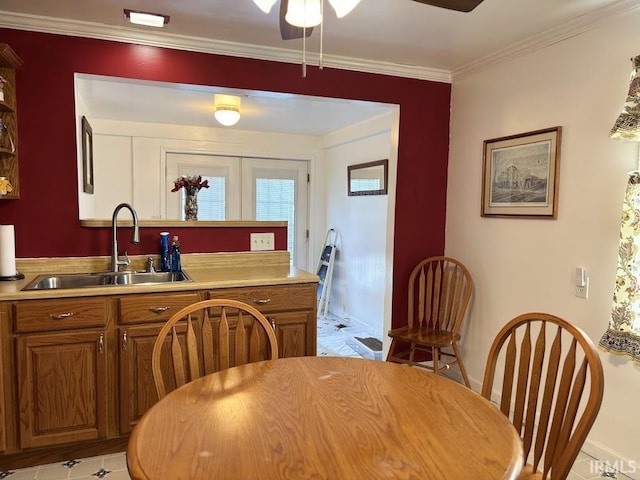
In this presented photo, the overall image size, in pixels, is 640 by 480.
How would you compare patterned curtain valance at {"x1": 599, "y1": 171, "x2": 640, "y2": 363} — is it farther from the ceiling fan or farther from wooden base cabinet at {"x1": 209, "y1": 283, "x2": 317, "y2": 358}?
wooden base cabinet at {"x1": 209, "y1": 283, "x2": 317, "y2": 358}

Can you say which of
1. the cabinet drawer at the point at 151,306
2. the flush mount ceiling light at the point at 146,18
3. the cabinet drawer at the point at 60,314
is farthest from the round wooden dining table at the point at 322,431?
the flush mount ceiling light at the point at 146,18

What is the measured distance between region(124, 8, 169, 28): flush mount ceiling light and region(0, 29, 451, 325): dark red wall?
25 cm

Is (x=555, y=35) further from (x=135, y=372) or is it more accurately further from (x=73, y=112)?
(x=135, y=372)

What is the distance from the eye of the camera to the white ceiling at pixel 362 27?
2.18m

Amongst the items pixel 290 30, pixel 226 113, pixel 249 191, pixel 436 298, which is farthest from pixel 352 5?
pixel 249 191

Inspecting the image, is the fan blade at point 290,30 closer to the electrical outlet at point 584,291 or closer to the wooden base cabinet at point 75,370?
the wooden base cabinet at point 75,370

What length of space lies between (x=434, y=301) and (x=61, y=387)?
88.1 inches

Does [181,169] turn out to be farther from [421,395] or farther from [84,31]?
[421,395]

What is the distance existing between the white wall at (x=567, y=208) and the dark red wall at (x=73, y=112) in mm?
424

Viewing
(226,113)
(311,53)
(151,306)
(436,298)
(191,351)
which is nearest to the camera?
(191,351)

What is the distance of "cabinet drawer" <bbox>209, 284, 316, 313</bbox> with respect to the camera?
2387 millimetres

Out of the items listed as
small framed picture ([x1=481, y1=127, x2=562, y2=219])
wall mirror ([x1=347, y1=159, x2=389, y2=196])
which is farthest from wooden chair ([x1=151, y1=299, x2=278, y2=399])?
wall mirror ([x1=347, y1=159, x2=389, y2=196])

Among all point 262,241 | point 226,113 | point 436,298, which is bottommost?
point 436,298

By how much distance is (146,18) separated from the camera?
229cm
